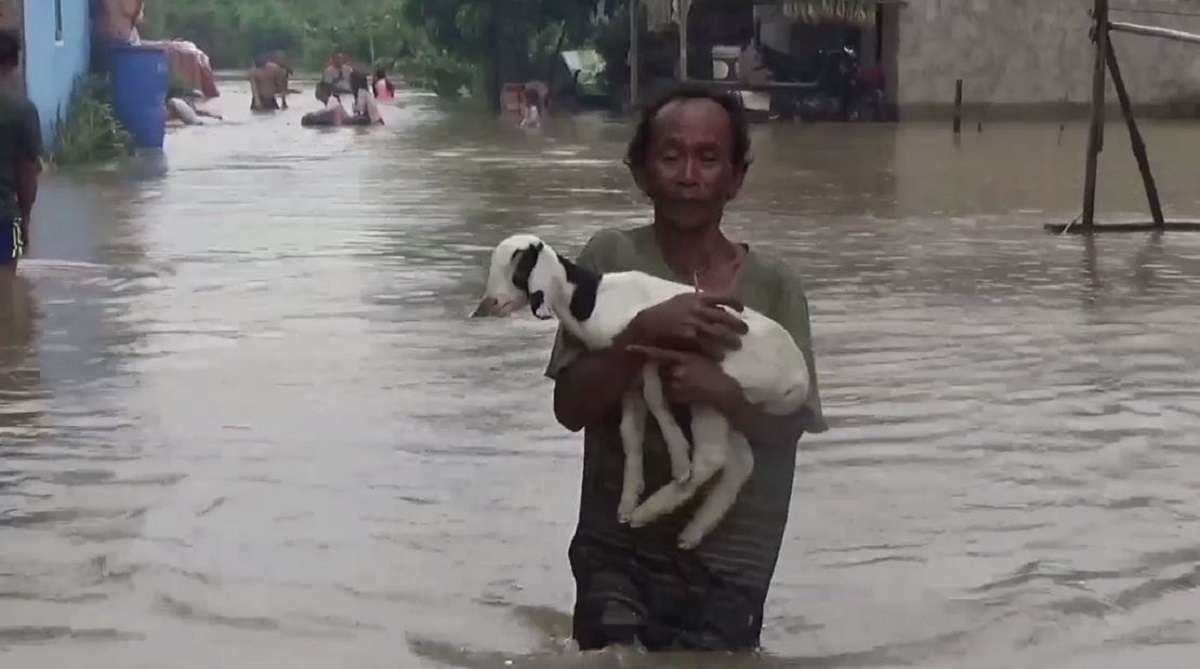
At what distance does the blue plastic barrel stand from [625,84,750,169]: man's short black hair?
1960 centimetres

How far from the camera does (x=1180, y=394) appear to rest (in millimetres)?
7543

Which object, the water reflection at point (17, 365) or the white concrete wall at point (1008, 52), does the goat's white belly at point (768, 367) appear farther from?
the white concrete wall at point (1008, 52)

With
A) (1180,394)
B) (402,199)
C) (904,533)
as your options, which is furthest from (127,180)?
(904,533)

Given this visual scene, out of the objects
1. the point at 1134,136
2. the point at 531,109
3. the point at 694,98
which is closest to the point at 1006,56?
the point at 531,109

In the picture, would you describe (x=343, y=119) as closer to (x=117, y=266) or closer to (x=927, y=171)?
(x=927, y=171)

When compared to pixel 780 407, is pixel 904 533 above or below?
below

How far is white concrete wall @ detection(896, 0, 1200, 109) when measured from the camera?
34625 mm

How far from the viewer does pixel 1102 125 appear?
1314cm

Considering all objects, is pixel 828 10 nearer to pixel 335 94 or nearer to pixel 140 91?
pixel 335 94

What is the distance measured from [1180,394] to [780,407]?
4.18m

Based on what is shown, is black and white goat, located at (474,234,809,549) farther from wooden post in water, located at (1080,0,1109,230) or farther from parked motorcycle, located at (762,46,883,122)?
parked motorcycle, located at (762,46,883,122)

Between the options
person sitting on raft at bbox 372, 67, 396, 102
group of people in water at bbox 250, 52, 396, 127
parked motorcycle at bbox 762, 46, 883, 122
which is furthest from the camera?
person sitting on raft at bbox 372, 67, 396, 102

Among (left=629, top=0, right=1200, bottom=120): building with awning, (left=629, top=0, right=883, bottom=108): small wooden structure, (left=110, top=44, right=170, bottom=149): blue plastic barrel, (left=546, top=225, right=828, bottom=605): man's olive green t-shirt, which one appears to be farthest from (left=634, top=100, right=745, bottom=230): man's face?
(left=629, top=0, right=1200, bottom=120): building with awning

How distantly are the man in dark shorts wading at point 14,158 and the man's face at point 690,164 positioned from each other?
7060mm
